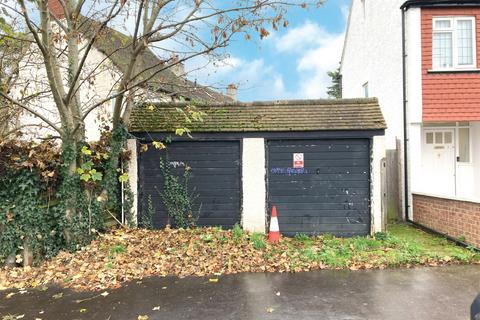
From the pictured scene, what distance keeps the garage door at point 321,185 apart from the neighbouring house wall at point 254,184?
19cm

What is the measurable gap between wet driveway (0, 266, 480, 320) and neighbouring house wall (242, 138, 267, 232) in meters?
2.55

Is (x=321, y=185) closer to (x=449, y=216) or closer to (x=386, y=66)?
(x=449, y=216)

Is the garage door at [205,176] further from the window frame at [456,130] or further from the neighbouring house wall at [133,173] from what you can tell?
the window frame at [456,130]

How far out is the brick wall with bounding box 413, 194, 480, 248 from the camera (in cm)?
779

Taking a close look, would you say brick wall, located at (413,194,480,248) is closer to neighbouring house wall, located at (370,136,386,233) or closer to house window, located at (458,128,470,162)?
neighbouring house wall, located at (370,136,386,233)

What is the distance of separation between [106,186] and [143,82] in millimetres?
2389

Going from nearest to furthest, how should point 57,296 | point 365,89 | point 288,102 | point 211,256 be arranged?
1. point 57,296
2. point 211,256
3. point 288,102
4. point 365,89

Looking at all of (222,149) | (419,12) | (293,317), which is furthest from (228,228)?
(419,12)

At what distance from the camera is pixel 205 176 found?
9.00m

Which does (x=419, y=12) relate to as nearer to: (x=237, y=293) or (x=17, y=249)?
(x=237, y=293)

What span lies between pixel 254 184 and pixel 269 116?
1663 millimetres

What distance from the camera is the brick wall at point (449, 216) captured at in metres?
7.79

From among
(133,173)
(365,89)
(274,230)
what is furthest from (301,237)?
(365,89)

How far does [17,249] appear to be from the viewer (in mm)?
7125
